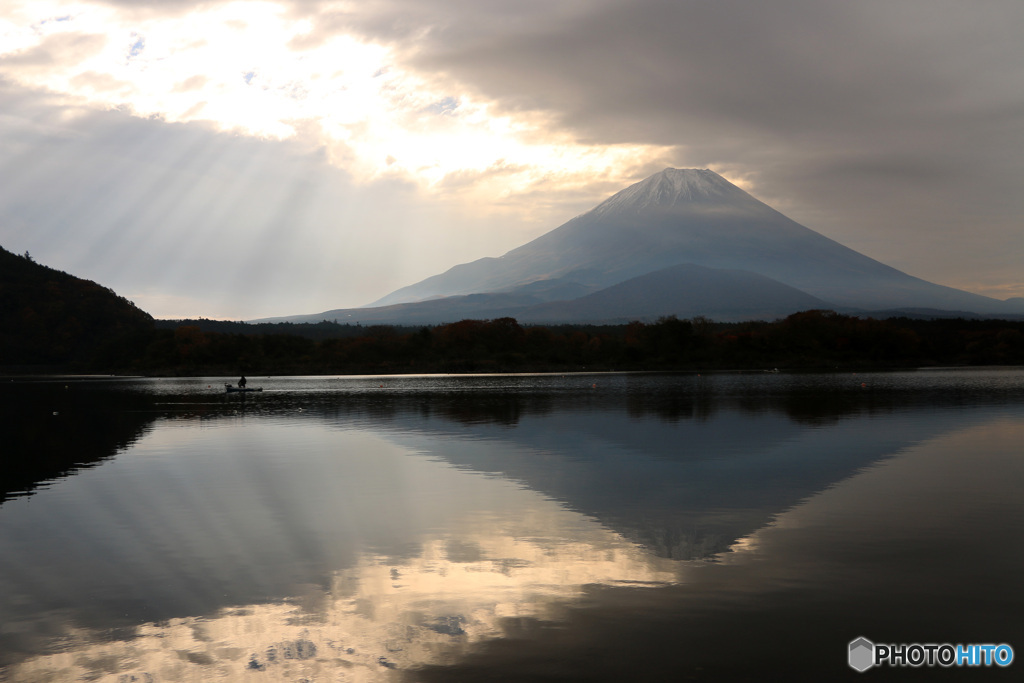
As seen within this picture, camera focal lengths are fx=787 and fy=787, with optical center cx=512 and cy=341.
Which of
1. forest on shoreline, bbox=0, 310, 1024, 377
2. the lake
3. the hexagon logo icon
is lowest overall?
the hexagon logo icon

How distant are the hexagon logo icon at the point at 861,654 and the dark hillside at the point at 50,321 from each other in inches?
6668

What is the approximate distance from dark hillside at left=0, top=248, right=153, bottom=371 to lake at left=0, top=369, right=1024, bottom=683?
15454cm

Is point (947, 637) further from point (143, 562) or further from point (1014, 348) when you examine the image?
point (1014, 348)

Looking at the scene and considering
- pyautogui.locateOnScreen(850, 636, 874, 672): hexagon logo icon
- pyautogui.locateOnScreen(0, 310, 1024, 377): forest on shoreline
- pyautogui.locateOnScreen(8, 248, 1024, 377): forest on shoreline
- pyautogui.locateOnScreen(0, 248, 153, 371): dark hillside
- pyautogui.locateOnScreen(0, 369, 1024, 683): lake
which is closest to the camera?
pyautogui.locateOnScreen(850, 636, 874, 672): hexagon logo icon

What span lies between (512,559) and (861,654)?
227 inches

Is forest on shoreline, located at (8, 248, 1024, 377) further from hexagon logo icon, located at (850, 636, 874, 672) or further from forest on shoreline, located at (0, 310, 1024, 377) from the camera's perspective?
hexagon logo icon, located at (850, 636, 874, 672)

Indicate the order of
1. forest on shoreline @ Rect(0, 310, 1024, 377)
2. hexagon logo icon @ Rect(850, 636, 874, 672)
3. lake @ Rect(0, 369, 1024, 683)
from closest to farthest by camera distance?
hexagon logo icon @ Rect(850, 636, 874, 672), lake @ Rect(0, 369, 1024, 683), forest on shoreline @ Rect(0, 310, 1024, 377)

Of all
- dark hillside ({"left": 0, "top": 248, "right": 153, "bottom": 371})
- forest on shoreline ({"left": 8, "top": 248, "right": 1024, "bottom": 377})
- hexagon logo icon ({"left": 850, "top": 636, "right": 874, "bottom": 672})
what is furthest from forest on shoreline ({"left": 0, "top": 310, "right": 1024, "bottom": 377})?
hexagon logo icon ({"left": 850, "top": 636, "right": 874, "bottom": 672})

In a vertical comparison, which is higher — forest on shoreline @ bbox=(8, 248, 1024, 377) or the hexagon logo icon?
forest on shoreline @ bbox=(8, 248, 1024, 377)

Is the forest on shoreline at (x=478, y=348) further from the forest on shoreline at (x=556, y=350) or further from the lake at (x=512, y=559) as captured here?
the lake at (x=512, y=559)

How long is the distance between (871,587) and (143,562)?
11755 millimetres

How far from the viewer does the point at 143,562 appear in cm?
1359

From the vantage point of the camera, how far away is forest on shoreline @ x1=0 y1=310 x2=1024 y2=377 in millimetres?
137625

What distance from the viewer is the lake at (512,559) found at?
362 inches
